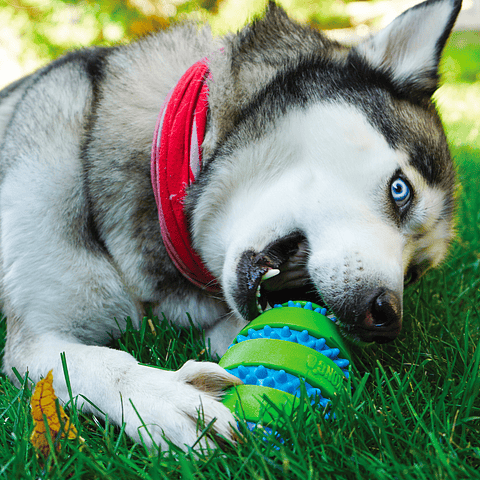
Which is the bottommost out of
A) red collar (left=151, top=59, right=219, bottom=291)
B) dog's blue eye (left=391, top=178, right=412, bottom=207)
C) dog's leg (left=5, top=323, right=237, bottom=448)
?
dog's leg (left=5, top=323, right=237, bottom=448)

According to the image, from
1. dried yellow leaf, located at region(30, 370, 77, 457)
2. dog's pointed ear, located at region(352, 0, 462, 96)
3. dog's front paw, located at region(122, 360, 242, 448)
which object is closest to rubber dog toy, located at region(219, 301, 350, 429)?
dog's front paw, located at region(122, 360, 242, 448)

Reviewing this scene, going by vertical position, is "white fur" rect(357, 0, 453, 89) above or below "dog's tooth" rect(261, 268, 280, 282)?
above

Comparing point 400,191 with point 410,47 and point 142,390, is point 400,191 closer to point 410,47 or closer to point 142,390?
point 410,47

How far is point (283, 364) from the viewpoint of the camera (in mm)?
1408

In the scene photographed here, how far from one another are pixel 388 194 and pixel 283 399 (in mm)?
881

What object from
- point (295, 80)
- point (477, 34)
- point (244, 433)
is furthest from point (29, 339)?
point (477, 34)

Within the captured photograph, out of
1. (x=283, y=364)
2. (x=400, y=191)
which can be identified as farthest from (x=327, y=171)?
(x=283, y=364)

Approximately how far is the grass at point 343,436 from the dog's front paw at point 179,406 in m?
0.05

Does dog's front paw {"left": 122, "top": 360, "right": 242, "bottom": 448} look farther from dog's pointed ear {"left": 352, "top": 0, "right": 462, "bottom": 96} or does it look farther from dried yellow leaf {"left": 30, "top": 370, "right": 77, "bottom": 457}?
dog's pointed ear {"left": 352, "top": 0, "right": 462, "bottom": 96}

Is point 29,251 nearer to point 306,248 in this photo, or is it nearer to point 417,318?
point 306,248

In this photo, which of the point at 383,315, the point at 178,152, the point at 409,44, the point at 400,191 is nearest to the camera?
the point at 383,315

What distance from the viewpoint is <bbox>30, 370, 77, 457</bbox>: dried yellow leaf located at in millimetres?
1363

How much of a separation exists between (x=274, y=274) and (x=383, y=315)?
0.39 m

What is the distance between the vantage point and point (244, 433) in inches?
52.0
